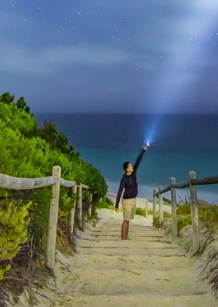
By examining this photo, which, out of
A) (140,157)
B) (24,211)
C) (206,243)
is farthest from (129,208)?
(24,211)

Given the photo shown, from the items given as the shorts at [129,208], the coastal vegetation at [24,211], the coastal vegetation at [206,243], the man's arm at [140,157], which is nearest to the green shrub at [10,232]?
the coastal vegetation at [24,211]

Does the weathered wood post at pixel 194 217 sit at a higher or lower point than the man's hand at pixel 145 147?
lower

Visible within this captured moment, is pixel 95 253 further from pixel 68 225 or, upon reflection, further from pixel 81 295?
pixel 81 295

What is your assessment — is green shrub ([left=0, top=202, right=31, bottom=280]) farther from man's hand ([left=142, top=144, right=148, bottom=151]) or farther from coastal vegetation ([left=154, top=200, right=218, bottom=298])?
man's hand ([left=142, top=144, right=148, bottom=151])

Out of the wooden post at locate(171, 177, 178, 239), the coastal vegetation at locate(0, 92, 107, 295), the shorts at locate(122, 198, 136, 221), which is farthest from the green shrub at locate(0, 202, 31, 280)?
the shorts at locate(122, 198, 136, 221)

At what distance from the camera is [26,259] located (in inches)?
161

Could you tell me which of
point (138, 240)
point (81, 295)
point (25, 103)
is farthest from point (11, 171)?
point (25, 103)

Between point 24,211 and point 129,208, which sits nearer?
point 24,211

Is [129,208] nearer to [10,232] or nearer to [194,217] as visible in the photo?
[194,217]

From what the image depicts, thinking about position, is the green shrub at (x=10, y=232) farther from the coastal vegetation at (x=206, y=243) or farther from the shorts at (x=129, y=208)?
the shorts at (x=129, y=208)

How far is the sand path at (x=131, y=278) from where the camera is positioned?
4.20 metres

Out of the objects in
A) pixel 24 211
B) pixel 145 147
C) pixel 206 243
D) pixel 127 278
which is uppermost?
pixel 145 147

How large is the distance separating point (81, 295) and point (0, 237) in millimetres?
1678

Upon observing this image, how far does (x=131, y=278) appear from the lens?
16.5 feet
